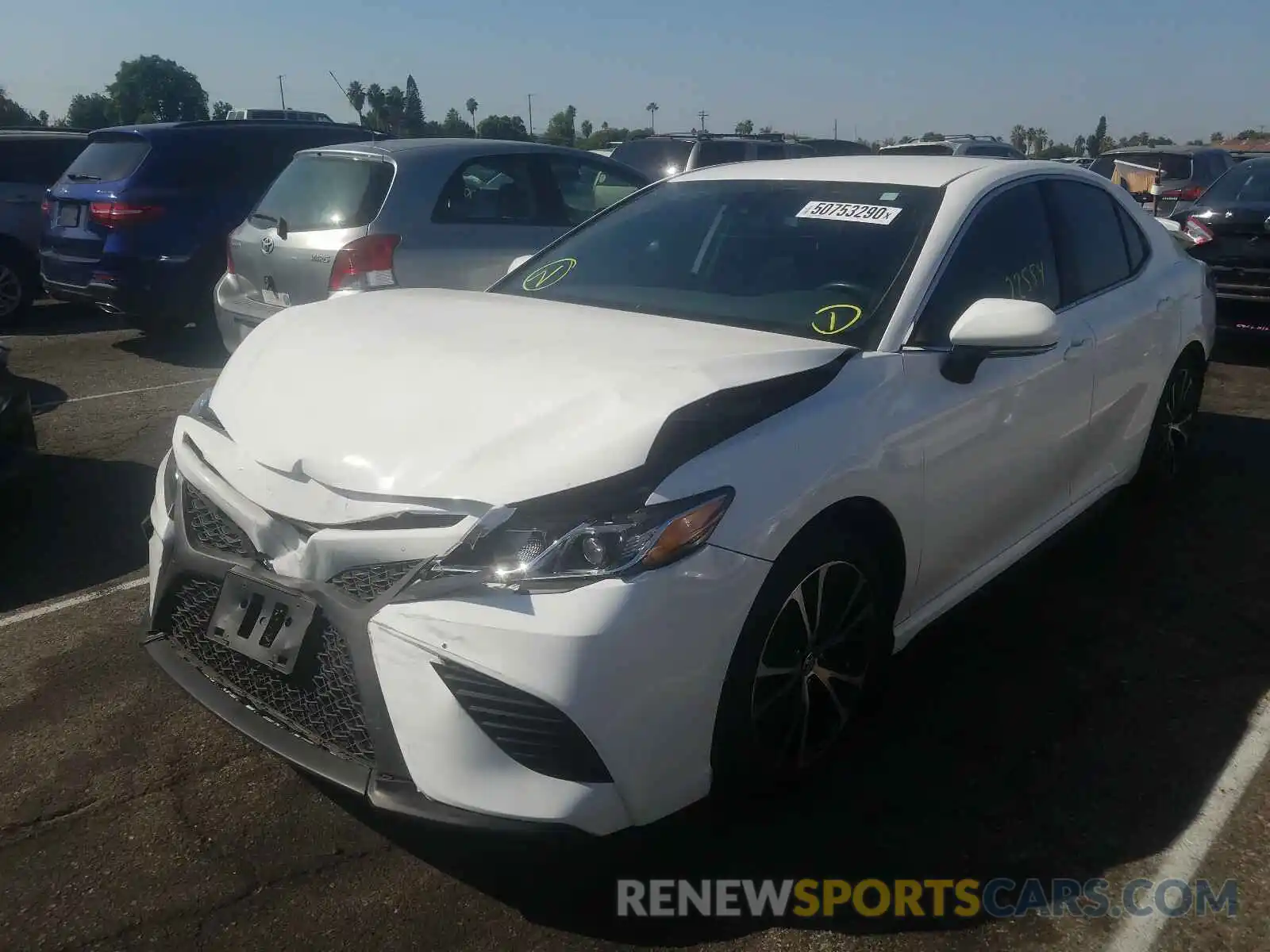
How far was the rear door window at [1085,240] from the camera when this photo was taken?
157 inches

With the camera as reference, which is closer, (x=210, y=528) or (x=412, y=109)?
(x=210, y=528)

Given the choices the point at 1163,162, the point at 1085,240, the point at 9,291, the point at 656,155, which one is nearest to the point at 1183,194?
the point at 1163,162

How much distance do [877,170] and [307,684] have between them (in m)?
2.56

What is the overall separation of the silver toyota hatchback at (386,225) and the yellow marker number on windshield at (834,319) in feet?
11.9

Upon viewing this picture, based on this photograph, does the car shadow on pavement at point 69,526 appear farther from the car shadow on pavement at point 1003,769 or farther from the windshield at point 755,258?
the car shadow on pavement at point 1003,769

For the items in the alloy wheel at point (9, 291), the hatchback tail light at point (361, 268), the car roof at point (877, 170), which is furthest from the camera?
the alloy wheel at point (9, 291)

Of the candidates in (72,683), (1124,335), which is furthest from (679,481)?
(1124,335)

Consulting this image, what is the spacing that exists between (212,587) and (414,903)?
0.88 metres

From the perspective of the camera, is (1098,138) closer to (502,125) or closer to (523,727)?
(502,125)

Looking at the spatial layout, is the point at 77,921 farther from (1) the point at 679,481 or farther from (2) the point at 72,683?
(1) the point at 679,481

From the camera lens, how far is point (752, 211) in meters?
3.72

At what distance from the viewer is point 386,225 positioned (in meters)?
6.32

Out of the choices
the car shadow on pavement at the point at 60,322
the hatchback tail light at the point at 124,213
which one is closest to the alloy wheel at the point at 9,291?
the car shadow on pavement at the point at 60,322

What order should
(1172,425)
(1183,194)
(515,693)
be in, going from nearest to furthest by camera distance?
(515,693), (1172,425), (1183,194)
